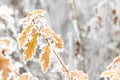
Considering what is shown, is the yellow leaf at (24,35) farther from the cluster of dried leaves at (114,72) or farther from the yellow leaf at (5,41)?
the cluster of dried leaves at (114,72)

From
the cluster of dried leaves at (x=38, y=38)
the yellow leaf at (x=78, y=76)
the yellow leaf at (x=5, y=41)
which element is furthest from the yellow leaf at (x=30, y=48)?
the yellow leaf at (x=5, y=41)

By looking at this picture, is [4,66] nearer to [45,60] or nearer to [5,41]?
[45,60]

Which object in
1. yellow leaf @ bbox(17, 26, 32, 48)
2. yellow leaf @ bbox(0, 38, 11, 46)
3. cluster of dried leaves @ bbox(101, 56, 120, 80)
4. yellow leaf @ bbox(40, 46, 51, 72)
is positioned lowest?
yellow leaf @ bbox(40, 46, 51, 72)

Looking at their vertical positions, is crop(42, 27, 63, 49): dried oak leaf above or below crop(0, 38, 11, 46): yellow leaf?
below

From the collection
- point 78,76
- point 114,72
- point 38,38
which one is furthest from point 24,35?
point 114,72

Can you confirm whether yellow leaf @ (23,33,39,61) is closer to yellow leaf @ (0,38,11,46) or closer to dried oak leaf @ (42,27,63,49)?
dried oak leaf @ (42,27,63,49)

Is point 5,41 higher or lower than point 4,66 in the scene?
higher

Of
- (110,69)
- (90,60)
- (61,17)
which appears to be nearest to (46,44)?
(110,69)

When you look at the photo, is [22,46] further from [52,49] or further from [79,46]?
[79,46]

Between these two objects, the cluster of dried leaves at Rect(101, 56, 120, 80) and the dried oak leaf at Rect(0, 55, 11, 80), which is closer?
the dried oak leaf at Rect(0, 55, 11, 80)

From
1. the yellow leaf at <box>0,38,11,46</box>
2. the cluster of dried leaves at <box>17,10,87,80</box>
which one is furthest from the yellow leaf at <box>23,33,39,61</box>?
the yellow leaf at <box>0,38,11,46</box>

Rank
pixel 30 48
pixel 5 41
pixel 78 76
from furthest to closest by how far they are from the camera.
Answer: pixel 5 41 < pixel 78 76 < pixel 30 48
